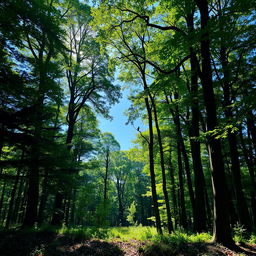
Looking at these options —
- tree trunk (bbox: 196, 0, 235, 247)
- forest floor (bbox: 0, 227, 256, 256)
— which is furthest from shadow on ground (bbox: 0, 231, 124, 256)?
tree trunk (bbox: 196, 0, 235, 247)

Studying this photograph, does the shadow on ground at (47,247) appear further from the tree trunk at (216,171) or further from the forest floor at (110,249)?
the tree trunk at (216,171)

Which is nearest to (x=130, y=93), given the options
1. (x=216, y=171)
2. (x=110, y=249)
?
(x=216, y=171)

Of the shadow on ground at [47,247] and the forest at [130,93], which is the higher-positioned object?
the forest at [130,93]

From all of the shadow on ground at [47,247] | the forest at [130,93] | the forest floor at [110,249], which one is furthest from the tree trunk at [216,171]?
the shadow on ground at [47,247]

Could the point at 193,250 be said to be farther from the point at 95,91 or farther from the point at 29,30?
the point at 95,91

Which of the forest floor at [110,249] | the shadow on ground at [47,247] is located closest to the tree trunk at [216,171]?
the forest floor at [110,249]

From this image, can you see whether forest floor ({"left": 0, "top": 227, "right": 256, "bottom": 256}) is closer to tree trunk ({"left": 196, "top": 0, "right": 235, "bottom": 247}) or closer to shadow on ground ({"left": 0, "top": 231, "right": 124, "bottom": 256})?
shadow on ground ({"left": 0, "top": 231, "right": 124, "bottom": 256})

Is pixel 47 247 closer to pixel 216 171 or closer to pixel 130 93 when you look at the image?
pixel 216 171

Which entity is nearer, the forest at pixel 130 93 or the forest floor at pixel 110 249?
the forest floor at pixel 110 249

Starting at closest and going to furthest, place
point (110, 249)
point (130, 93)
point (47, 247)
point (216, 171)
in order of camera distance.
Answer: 1. point (110, 249)
2. point (216, 171)
3. point (47, 247)
4. point (130, 93)

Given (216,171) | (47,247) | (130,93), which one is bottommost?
(47,247)

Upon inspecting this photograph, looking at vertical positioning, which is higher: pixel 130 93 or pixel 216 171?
pixel 130 93

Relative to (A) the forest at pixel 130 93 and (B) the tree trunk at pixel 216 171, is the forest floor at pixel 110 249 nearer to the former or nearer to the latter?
(A) the forest at pixel 130 93

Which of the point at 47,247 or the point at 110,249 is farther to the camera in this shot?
the point at 47,247
